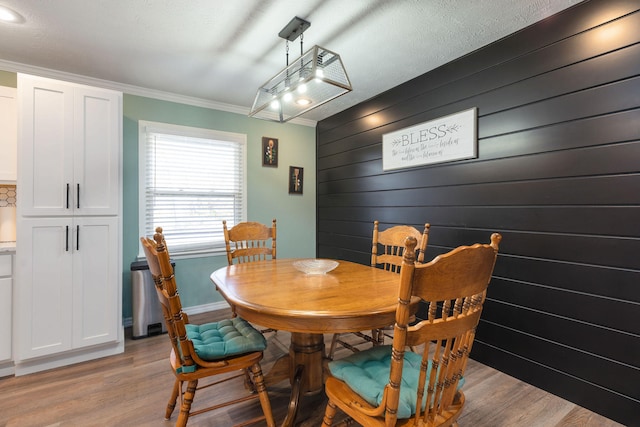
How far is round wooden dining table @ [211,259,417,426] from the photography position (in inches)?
46.6

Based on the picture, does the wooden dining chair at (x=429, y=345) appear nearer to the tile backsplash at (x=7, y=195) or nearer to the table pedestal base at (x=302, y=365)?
the table pedestal base at (x=302, y=365)

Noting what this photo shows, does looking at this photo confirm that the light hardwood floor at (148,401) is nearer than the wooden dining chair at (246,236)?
Yes

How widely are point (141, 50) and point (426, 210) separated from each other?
2.75 metres

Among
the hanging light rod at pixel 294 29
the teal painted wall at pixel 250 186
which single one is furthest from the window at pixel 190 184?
the hanging light rod at pixel 294 29

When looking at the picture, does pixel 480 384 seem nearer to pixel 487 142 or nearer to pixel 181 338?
pixel 487 142

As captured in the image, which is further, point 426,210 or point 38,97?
point 426,210

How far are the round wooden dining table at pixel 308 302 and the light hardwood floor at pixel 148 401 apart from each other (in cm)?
32

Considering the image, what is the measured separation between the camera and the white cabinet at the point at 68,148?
7.09 ft

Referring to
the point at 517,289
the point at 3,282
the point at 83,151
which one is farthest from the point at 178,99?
the point at 517,289

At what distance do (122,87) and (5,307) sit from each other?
2.14m

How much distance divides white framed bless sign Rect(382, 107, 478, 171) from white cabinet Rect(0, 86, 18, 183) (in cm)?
327

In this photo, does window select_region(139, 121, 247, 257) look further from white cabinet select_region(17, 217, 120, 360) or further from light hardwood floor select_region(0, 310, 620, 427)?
light hardwood floor select_region(0, 310, 620, 427)

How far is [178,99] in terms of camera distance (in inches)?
129

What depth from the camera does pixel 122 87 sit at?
9.80 ft
